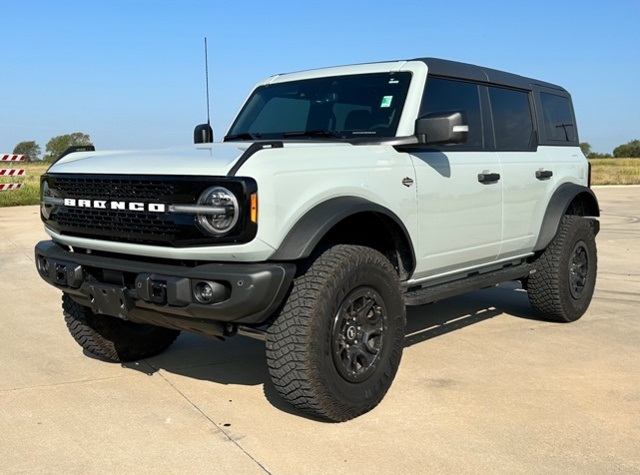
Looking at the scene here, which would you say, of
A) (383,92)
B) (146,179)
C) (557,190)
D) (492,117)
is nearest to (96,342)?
(146,179)

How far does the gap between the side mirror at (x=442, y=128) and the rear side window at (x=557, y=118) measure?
2.19 metres

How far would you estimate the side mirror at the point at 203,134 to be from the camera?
573 centimetres

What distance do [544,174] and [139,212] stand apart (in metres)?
3.39

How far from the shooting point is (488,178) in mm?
4816

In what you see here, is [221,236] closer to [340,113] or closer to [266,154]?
[266,154]

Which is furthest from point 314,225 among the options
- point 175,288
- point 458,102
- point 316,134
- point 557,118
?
→ point 557,118

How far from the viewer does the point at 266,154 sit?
11.0 ft

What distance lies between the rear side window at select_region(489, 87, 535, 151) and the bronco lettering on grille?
109 inches

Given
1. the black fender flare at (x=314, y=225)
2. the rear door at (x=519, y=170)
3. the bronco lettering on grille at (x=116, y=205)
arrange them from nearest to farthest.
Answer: the black fender flare at (x=314, y=225) → the bronco lettering on grille at (x=116, y=205) → the rear door at (x=519, y=170)

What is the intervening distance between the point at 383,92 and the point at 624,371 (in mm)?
2386

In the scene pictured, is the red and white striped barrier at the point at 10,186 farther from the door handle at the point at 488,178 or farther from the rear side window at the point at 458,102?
the door handle at the point at 488,178

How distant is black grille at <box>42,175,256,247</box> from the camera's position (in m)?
3.26

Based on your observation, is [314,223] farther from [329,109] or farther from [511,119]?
[511,119]

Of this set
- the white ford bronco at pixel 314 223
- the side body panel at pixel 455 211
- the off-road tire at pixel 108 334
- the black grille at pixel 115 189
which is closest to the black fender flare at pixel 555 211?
the white ford bronco at pixel 314 223
